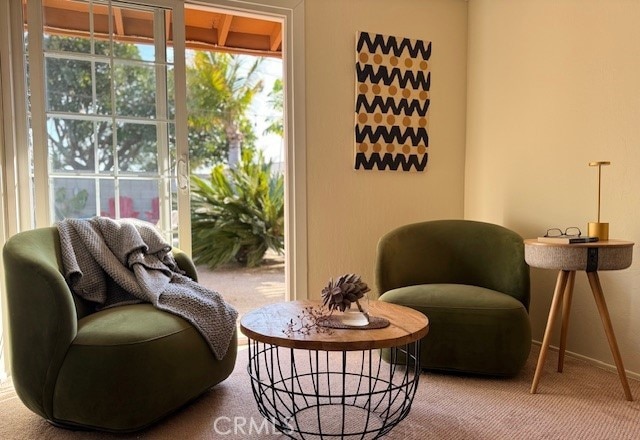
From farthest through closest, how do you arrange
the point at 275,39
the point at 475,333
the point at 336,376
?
the point at 275,39 < the point at 336,376 < the point at 475,333

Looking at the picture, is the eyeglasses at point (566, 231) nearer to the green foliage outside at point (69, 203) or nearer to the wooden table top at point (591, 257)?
the wooden table top at point (591, 257)

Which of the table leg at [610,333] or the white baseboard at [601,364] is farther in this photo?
the white baseboard at [601,364]

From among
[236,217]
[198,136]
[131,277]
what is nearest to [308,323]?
[131,277]

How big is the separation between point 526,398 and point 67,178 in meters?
2.51

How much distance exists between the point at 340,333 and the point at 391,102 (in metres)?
2.05

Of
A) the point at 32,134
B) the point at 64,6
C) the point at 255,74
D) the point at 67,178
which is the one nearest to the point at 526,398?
the point at 67,178

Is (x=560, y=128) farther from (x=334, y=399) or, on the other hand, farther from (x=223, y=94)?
(x=223, y=94)

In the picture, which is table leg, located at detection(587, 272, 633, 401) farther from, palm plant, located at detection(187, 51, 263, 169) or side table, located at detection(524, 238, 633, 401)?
palm plant, located at detection(187, 51, 263, 169)

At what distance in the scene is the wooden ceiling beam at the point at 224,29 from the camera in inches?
155

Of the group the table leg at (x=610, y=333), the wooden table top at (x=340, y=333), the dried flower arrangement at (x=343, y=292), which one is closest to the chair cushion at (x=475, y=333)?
the table leg at (x=610, y=333)

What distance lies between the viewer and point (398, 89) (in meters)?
3.15

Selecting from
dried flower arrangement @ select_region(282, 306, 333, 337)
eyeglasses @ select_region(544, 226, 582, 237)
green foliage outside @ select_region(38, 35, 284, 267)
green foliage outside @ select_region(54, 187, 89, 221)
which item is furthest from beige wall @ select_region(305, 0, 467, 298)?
green foliage outside @ select_region(54, 187, 89, 221)

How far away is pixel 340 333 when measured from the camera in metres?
1.50

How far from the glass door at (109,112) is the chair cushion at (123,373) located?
3.15ft
